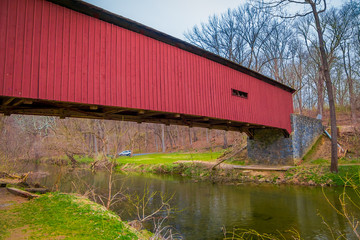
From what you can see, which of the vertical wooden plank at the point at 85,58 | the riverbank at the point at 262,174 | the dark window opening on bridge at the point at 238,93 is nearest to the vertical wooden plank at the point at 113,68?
the vertical wooden plank at the point at 85,58

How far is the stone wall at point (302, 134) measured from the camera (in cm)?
1309

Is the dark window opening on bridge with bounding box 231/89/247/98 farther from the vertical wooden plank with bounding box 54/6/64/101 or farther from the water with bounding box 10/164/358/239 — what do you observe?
the vertical wooden plank with bounding box 54/6/64/101

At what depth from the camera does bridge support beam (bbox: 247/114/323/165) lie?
1293 cm

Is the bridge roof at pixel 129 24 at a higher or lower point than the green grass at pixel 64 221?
higher

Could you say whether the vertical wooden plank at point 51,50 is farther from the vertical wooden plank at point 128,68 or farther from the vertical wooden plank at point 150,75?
the vertical wooden plank at point 150,75

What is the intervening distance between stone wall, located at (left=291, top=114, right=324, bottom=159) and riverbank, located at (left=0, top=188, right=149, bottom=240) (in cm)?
1131

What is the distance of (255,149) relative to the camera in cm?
1425

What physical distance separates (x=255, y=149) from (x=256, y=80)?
4.77 m

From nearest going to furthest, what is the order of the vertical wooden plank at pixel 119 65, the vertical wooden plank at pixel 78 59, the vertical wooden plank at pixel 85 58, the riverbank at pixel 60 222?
the riverbank at pixel 60 222 < the vertical wooden plank at pixel 78 59 < the vertical wooden plank at pixel 85 58 < the vertical wooden plank at pixel 119 65

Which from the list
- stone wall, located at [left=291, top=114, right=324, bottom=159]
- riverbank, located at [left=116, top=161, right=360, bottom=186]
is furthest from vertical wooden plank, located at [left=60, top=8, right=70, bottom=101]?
stone wall, located at [left=291, top=114, right=324, bottom=159]

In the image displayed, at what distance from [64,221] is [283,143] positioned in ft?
39.2

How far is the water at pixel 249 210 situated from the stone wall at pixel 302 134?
3.55 metres

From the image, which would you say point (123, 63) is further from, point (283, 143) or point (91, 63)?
point (283, 143)

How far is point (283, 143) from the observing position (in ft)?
43.3
